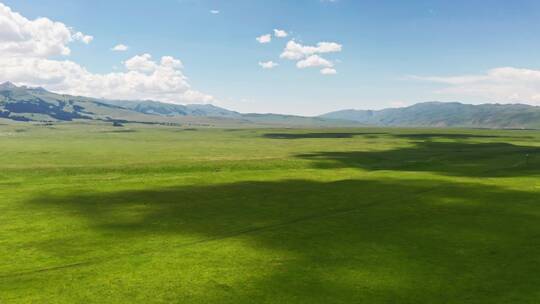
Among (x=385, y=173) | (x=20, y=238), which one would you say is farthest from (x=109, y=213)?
(x=385, y=173)

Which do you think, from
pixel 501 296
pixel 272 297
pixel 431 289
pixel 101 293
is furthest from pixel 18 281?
pixel 501 296

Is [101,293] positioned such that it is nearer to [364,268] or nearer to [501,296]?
[364,268]

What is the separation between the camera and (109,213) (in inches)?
1838

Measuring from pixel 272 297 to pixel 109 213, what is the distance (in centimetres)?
2860

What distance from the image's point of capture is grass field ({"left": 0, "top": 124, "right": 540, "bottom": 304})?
24609mm

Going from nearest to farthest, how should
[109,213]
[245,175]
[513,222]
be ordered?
[513,222]
[109,213]
[245,175]

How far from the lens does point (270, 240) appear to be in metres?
35.4

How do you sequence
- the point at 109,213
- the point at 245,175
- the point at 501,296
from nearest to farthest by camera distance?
the point at 501,296
the point at 109,213
the point at 245,175

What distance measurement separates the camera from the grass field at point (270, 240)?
2461 centimetres

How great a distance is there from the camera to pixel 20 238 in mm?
36781

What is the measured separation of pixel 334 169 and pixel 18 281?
69.7 metres

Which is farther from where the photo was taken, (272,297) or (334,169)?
(334,169)

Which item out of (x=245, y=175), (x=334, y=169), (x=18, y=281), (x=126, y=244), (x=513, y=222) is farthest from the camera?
(x=334, y=169)

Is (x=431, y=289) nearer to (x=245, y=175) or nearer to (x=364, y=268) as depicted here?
(x=364, y=268)
